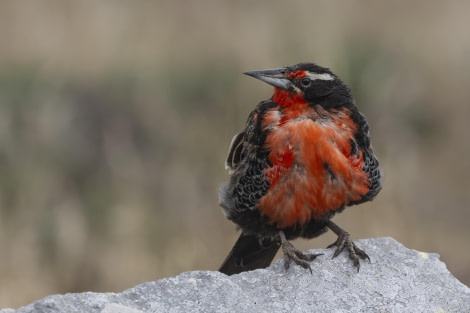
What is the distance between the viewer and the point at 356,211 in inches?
304

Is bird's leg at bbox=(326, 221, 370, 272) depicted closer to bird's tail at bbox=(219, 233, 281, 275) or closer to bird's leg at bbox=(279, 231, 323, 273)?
bird's leg at bbox=(279, 231, 323, 273)

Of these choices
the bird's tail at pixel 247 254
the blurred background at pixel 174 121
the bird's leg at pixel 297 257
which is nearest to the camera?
the bird's leg at pixel 297 257

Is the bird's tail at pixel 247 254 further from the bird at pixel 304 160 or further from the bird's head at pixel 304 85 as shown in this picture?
the bird's head at pixel 304 85

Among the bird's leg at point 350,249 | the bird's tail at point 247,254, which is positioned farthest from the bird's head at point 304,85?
the bird's tail at point 247,254

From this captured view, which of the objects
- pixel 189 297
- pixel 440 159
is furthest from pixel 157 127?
pixel 189 297

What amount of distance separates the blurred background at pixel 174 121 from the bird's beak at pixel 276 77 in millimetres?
2830

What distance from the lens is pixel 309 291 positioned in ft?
13.8

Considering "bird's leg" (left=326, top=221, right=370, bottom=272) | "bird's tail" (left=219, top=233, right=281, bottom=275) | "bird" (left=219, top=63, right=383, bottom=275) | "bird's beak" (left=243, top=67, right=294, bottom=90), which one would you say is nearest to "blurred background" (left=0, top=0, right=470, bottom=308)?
"bird's tail" (left=219, top=233, right=281, bottom=275)

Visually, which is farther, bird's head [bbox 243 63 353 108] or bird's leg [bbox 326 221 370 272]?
bird's head [bbox 243 63 353 108]

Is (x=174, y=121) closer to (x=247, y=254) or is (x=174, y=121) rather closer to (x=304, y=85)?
(x=247, y=254)

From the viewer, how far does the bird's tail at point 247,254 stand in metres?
5.54

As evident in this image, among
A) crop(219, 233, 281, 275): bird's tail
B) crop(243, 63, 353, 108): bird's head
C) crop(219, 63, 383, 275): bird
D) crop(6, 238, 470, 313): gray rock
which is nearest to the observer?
crop(6, 238, 470, 313): gray rock

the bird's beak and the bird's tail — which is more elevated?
the bird's beak

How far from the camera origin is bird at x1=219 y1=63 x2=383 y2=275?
4746 millimetres
